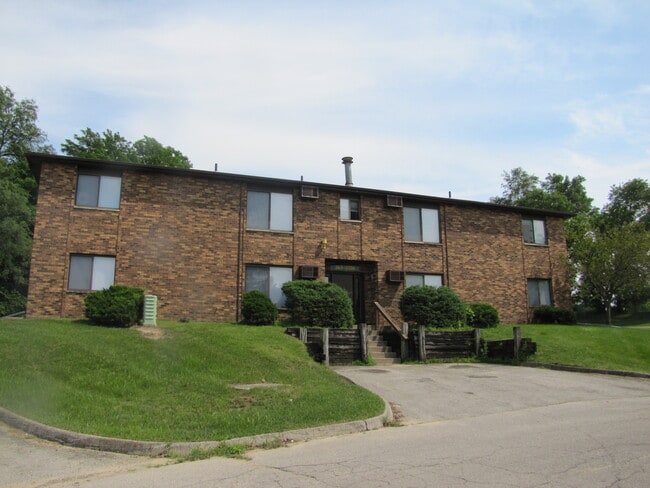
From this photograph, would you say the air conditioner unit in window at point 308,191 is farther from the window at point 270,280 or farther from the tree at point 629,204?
the tree at point 629,204

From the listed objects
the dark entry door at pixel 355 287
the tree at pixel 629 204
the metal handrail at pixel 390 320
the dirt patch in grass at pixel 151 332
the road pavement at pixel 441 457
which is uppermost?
the tree at pixel 629 204

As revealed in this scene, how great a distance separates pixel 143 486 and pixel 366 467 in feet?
7.86

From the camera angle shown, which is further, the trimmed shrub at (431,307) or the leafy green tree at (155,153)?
the leafy green tree at (155,153)

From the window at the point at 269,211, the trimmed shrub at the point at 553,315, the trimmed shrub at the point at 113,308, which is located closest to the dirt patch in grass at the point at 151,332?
the trimmed shrub at the point at 113,308

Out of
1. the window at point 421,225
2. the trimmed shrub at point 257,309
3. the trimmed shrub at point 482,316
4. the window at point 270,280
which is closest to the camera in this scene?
the trimmed shrub at point 257,309

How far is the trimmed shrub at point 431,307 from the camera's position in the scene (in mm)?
20328

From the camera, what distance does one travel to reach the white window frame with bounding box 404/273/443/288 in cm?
2269

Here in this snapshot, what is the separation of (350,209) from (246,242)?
4.60m

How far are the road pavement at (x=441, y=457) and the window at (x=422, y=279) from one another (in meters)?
11.8

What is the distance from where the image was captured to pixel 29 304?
56.8 ft

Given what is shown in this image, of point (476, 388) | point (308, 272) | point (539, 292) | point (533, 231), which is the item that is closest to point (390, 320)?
point (308, 272)

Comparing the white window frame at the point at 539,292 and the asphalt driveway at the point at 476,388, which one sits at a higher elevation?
the white window frame at the point at 539,292

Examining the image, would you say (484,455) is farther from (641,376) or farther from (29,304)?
(29,304)

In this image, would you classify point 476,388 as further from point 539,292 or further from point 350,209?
point 539,292
